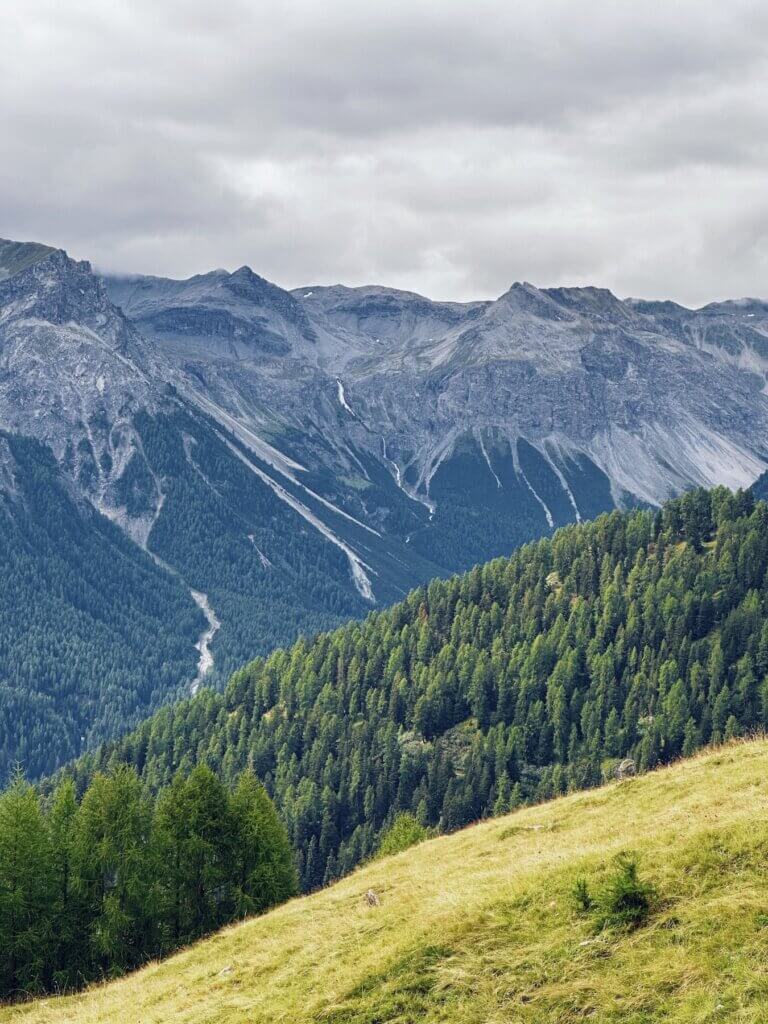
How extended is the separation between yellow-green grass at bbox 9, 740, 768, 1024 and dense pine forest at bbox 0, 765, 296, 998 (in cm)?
1224

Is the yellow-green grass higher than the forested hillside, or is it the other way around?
the yellow-green grass

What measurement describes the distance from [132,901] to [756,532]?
144701 mm

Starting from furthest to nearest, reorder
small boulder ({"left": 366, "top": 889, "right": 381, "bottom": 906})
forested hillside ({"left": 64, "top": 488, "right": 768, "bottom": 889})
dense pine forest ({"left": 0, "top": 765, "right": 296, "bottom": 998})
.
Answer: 1. forested hillside ({"left": 64, "top": 488, "right": 768, "bottom": 889})
2. dense pine forest ({"left": 0, "top": 765, "right": 296, "bottom": 998})
3. small boulder ({"left": 366, "top": 889, "right": 381, "bottom": 906})

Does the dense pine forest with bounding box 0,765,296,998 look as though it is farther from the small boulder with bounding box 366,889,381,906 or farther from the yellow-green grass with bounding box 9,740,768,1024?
the small boulder with bounding box 366,889,381,906

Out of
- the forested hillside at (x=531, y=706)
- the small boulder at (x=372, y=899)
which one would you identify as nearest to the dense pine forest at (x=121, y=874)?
the small boulder at (x=372, y=899)

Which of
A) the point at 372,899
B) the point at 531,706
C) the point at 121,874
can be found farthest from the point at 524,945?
the point at 531,706

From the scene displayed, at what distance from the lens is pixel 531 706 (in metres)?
171

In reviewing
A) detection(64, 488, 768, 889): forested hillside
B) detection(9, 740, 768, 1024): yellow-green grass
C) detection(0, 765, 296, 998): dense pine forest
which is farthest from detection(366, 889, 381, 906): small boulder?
detection(64, 488, 768, 889): forested hillside

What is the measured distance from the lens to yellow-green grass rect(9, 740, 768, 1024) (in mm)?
30734

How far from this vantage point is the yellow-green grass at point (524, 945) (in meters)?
30.7

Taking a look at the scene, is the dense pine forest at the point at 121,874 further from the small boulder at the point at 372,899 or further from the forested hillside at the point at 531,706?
the forested hillside at the point at 531,706

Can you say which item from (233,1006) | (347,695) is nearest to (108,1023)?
(233,1006)

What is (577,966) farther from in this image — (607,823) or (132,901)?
(132,901)

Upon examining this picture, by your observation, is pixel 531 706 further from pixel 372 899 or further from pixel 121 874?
pixel 372 899
